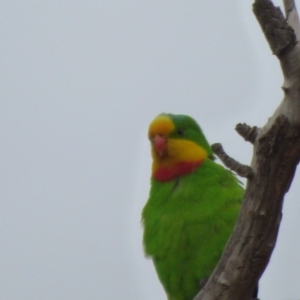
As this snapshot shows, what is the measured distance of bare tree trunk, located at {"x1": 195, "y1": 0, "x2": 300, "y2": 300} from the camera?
7.11 feet

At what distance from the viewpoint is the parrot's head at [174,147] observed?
11.8ft

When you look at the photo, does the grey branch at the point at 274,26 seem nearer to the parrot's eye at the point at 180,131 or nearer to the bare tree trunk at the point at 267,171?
the bare tree trunk at the point at 267,171

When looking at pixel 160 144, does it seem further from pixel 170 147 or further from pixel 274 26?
pixel 274 26

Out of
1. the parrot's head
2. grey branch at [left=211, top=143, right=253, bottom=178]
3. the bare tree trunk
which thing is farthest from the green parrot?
grey branch at [left=211, top=143, right=253, bottom=178]

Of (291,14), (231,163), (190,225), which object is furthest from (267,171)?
(190,225)

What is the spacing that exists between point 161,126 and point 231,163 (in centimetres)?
139

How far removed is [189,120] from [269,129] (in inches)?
61.6

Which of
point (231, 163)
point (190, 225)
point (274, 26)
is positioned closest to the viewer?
point (274, 26)

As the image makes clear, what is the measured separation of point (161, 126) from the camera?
3.60 m

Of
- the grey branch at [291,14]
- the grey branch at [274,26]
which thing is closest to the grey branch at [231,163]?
the grey branch at [274,26]

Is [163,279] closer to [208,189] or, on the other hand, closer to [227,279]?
[208,189]

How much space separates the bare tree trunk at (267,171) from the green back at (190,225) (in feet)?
2.44

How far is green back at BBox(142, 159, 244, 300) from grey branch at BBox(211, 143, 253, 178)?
100cm

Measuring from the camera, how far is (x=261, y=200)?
2.30 m
